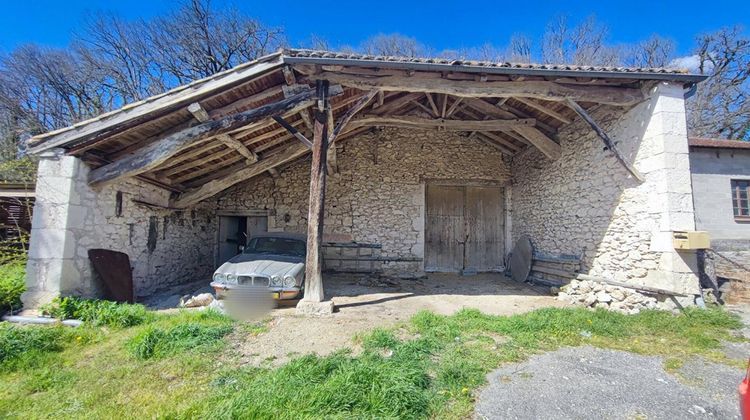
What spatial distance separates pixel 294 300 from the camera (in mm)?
5293

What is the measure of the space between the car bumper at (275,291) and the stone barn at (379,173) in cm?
23

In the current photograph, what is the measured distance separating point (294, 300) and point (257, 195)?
4.96m

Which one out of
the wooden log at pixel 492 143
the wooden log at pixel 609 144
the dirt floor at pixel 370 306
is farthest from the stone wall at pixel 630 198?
the wooden log at pixel 492 143

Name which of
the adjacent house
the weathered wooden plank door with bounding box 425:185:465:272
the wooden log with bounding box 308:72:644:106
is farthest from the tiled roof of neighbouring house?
the weathered wooden plank door with bounding box 425:185:465:272

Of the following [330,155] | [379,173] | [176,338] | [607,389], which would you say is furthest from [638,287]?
[176,338]

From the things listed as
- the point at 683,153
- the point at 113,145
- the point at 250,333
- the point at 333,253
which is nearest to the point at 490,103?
the point at 683,153

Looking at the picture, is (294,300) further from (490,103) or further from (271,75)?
(490,103)

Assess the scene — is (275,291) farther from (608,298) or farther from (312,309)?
(608,298)

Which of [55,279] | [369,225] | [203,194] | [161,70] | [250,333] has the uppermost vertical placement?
[161,70]

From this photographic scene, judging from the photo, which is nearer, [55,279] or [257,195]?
[55,279]

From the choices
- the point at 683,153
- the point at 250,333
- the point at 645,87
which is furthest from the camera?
the point at 645,87

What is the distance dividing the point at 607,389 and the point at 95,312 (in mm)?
6219

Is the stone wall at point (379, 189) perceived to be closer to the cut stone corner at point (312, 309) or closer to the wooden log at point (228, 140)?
the wooden log at point (228, 140)

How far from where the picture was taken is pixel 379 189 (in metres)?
9.24
